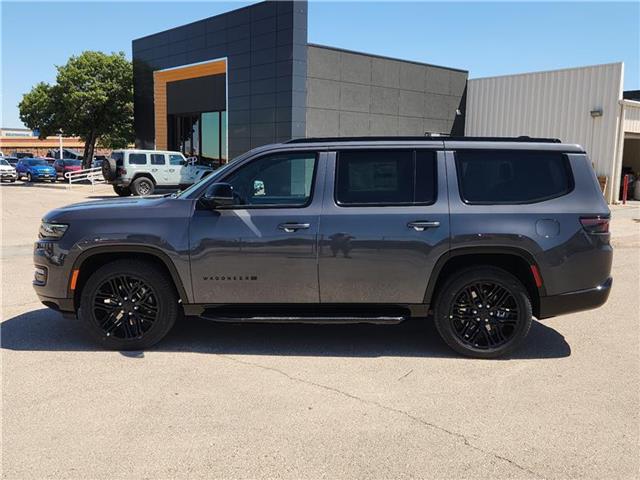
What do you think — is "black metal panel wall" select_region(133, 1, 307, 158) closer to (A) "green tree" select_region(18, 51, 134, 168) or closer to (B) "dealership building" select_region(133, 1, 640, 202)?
(B) "dealership building" select_region(133, 1, 640, 202)

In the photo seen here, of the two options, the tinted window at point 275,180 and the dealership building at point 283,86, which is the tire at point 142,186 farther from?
the tinted window at point 275,180

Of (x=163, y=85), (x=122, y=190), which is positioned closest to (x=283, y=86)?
(x=122, y=190)

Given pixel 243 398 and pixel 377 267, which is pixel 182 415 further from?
pixel 377 267

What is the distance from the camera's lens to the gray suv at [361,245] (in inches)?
182

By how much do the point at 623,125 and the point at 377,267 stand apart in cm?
1922

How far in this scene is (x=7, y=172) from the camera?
34.9 m

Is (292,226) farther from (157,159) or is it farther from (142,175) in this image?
(157,159)

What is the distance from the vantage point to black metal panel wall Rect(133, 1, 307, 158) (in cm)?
2022

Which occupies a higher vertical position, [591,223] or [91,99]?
[91,99]

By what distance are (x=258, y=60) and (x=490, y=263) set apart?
18866 mm

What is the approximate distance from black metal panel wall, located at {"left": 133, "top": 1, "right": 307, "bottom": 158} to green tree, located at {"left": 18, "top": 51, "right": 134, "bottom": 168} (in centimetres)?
1439

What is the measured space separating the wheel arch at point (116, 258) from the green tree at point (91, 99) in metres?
37.0

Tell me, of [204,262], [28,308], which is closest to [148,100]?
[28,308]

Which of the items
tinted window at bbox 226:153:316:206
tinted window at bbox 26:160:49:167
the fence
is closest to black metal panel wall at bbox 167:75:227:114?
the fence
